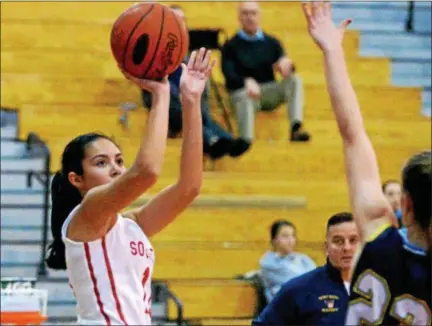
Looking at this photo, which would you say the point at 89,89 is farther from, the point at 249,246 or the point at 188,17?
the point at 249,246

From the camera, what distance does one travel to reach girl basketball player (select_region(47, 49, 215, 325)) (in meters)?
3.46

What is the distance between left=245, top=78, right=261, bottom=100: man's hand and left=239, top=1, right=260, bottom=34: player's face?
1.50 ft

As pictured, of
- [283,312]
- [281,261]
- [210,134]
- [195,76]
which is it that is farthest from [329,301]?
[210,134]

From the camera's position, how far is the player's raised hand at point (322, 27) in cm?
274

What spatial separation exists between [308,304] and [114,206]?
1.29 m

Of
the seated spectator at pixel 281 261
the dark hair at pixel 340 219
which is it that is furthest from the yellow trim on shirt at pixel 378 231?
the seated spectator at pixel 281 261

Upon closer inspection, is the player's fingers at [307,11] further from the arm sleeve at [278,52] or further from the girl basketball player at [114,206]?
the arm sleeve at [278,52]

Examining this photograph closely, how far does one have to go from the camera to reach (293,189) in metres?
8.95

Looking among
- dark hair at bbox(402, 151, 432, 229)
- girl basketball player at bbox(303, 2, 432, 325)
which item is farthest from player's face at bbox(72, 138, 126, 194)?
dark hair at bbox(402, 151, 432, 229)

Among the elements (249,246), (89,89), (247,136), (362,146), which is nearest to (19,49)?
(89,89)

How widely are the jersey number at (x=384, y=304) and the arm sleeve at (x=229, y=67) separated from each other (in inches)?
272

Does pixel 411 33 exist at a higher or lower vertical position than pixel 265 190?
higher

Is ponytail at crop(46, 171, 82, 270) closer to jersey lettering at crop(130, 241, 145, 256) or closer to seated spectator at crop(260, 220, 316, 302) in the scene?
jersey lettering at crop(130, 241, 145, 256)

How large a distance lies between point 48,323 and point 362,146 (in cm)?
526
